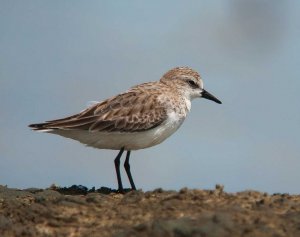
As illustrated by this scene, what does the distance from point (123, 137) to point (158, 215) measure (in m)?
5.57

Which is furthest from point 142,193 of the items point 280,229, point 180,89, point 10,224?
point 180,89

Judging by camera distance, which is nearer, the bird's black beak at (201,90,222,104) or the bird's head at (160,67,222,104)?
the bird's head at (160,67,222,104)

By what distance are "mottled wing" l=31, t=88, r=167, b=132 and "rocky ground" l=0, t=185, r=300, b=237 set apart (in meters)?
2.75

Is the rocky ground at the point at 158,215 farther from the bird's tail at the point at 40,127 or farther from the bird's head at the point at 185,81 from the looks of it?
the bird's head at the point at 185,81

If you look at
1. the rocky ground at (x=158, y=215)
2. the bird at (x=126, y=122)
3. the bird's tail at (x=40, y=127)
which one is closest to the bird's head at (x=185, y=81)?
the bird at (x=126, y=122)

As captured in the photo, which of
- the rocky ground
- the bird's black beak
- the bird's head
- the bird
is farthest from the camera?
the bird's black beak

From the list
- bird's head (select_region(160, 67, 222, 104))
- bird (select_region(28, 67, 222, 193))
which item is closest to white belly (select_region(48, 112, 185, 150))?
bird (select_region(28, 67, 222, 193))

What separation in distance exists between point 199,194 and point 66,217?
241 cm

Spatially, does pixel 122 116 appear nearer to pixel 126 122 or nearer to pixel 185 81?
pixel 126 122

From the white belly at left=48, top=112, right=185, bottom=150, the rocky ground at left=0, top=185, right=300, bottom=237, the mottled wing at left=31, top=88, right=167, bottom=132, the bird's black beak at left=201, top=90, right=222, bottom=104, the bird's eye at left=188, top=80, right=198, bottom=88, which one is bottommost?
the rocky ground at left=0, top=185, right=300, bottom=237

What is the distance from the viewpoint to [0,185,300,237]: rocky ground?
11.9m

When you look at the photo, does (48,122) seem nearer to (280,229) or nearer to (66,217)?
(66,217)

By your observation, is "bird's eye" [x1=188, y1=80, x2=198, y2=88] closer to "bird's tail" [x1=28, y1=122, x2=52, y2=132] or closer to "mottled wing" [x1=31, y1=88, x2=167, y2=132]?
"mottled wing" [x1=31, y1=88, x2=167, y2=132]

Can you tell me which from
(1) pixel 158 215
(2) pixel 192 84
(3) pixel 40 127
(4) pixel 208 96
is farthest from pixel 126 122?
(1) pixel 158 215
